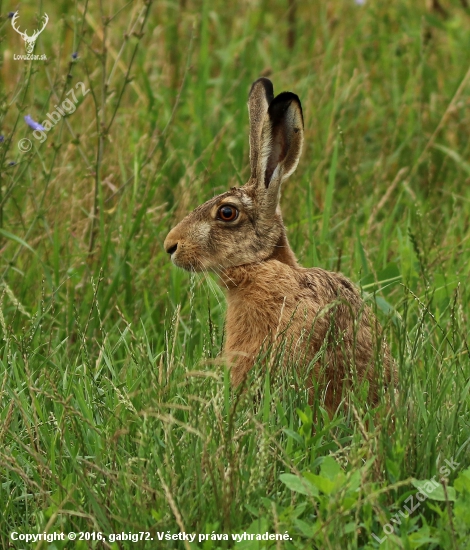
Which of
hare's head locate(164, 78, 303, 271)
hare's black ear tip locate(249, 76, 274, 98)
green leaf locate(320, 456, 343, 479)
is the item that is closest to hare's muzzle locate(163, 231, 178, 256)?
hare's head locate(164, 78, 303, 271)

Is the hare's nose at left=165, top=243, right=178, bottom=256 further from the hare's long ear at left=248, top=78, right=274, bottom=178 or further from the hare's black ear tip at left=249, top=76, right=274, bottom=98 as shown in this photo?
the hare's black ear tip at left=249, top=76, right=274, bottom=98

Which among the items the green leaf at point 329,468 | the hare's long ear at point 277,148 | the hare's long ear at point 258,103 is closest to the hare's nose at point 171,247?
the hare's long ear at point 277,148

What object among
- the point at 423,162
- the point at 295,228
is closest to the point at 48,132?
the point at 295,228

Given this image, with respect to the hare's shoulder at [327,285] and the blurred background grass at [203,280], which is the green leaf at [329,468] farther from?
the hare's shoulder at [327,285]

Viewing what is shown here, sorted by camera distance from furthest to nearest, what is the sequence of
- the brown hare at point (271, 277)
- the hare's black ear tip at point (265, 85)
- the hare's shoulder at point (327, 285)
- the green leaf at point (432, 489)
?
the hare's black ear tip at point (265, 85) → the hare's shoulder at point (327, 285) → the brown hare at point (271, 277) → the green leaf at point (432, 489)

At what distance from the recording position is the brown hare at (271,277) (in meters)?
3.94

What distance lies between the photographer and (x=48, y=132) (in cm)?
552

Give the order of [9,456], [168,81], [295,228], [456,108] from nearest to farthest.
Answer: [9,456] < [295,228] < [456,108] < [168,81]

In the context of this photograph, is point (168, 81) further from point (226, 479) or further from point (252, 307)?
point (226, 479)

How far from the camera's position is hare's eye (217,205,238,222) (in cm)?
454

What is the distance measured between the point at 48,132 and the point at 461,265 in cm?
242

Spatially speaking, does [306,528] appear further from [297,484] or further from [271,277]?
[271,277]

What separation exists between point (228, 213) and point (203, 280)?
1.83 ft

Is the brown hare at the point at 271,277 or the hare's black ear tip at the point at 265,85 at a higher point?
the hare's black ear tip at the point at 265,85
